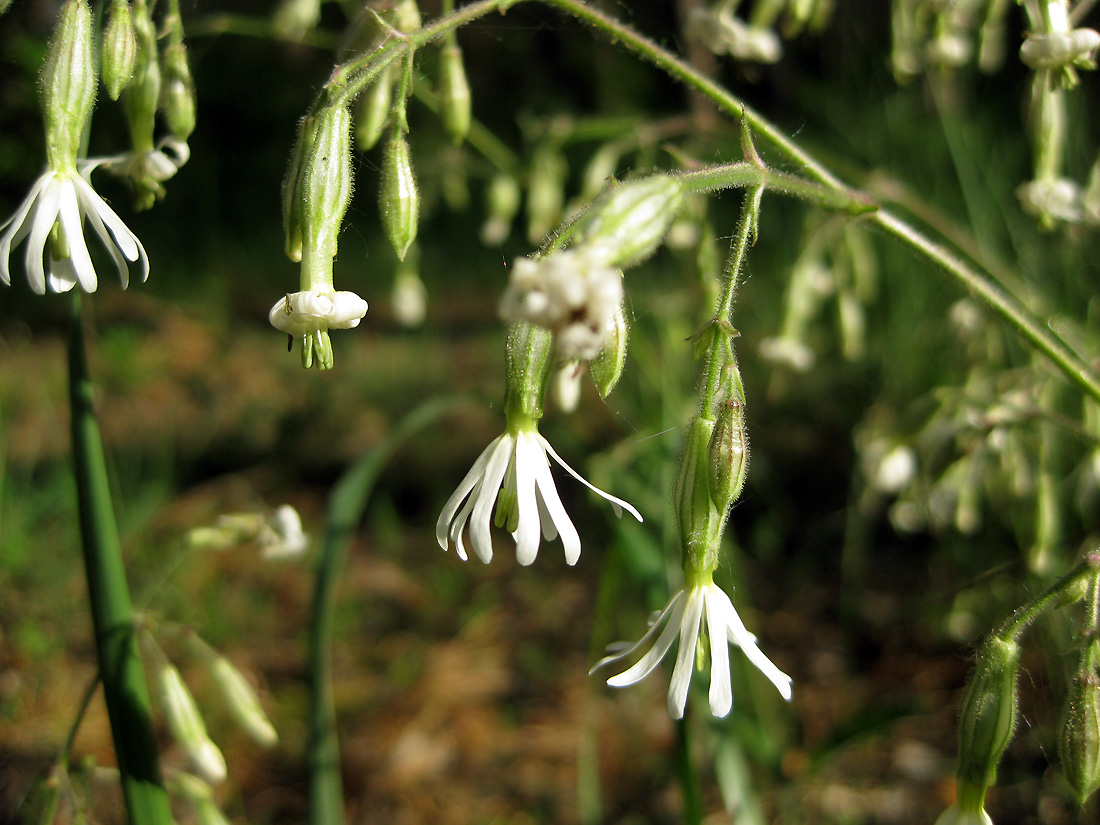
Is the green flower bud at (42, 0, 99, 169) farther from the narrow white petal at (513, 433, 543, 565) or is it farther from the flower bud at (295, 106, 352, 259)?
the narrow white petal at (513, 433, 543, 565)

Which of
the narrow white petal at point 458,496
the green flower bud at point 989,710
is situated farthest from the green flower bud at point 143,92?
the green flower bud at point 989,710

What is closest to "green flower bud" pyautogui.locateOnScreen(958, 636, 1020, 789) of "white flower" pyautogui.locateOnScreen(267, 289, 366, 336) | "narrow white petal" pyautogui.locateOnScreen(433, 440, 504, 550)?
"narrow white petal" pyautogui.locateOnScreen(433, 440, 504, 550)

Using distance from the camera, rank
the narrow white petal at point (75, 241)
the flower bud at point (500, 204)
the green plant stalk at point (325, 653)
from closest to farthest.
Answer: the narrow white petal at point (75, 241) → the green plant stalk at point (325, 653) → the flower bud at point (500, 204)

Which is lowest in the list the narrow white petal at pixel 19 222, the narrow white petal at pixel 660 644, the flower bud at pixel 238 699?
the flower bud at pixel 238 699

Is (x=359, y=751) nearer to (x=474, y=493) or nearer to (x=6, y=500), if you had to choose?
(x=6, y=500)

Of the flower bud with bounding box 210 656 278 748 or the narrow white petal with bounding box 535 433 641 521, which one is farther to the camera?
→ the flower bud with bounding box 210 656 278 748

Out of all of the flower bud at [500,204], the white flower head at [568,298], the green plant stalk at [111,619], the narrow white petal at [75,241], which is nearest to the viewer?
the white flower head at [568,298]

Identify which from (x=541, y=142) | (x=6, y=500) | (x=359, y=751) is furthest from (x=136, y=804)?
(x=6, y=500)

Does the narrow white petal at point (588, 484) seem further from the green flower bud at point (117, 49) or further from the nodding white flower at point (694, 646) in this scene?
the green flower bud at point (117, 49)
